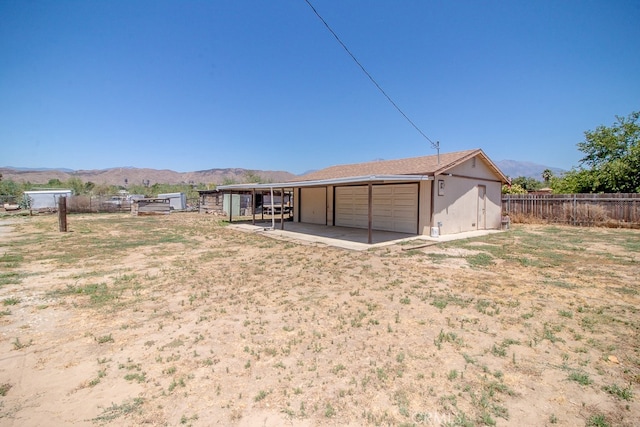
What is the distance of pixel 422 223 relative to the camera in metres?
11.9

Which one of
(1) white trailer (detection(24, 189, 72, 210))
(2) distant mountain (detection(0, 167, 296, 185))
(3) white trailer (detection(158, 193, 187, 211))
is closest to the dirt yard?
(3) white trailer (detection(158, 193, 187, 211))

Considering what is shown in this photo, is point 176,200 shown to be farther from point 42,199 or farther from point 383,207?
point 383,207

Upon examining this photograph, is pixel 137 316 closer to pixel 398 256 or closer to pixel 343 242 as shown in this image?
pixel 398 256

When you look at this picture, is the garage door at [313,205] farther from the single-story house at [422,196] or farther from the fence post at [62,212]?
the fence post at [62,212]

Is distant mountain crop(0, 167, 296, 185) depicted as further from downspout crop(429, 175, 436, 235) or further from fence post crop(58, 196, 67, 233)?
downspout crop(429, 175, 436, 235)

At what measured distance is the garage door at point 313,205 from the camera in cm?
1658

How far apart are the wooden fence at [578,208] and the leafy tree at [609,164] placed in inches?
173

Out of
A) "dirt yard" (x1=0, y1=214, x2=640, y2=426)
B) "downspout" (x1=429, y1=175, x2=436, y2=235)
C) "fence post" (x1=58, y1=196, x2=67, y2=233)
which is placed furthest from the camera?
"fence post" (x1=58, y1=196, x2=67, y2=233)

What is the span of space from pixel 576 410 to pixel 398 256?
589cm

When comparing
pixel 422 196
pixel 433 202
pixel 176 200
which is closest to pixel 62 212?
pixel 422 196

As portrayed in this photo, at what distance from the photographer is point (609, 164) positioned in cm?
1764

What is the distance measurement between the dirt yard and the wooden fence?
9.42 metres

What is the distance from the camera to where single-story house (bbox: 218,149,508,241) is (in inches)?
456

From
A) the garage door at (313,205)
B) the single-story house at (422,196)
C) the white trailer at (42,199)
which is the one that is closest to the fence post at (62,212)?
A: the single-story house at (422,196)
